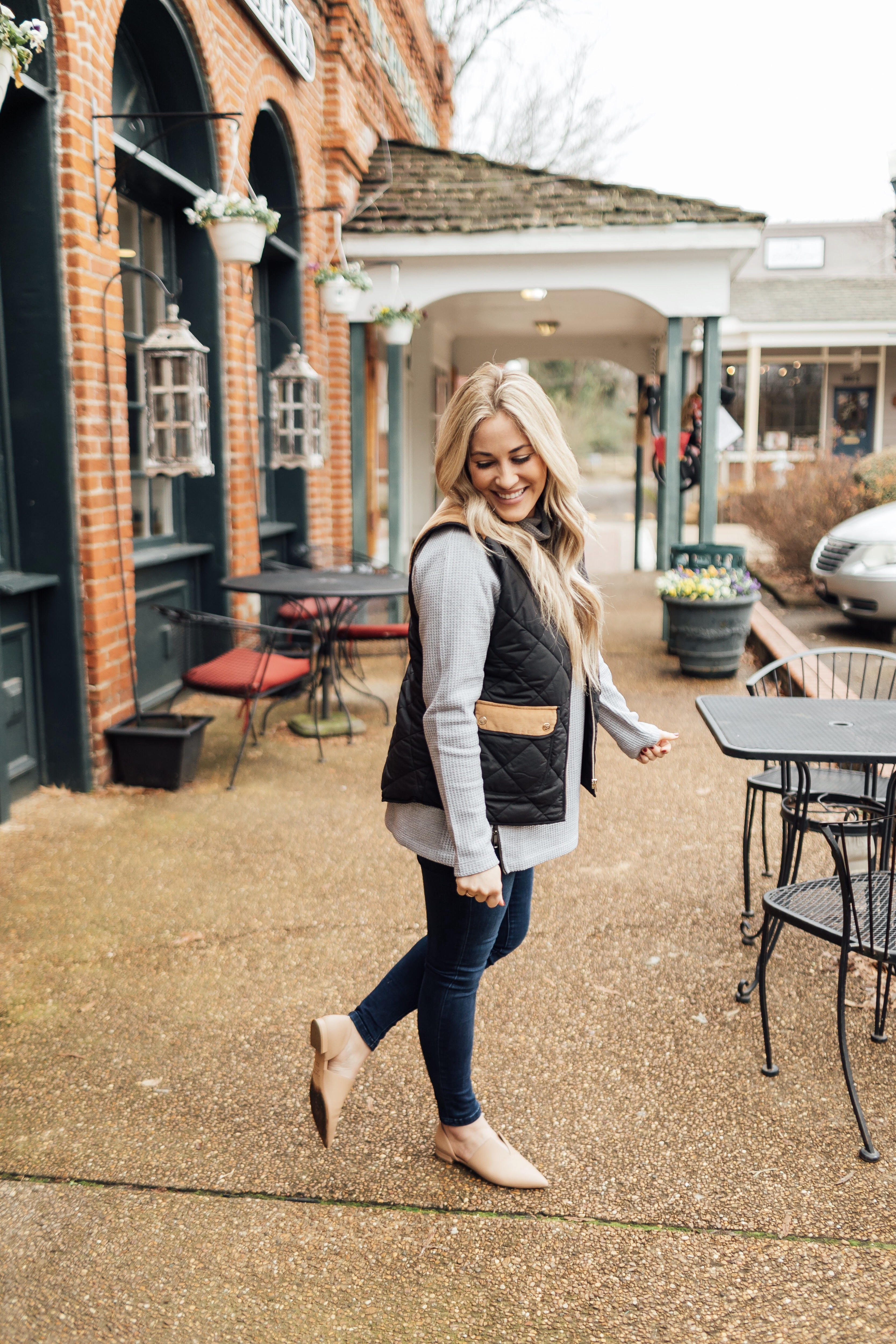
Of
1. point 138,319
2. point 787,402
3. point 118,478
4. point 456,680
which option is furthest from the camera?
point 787,402

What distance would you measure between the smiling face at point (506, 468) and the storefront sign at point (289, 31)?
5768mm

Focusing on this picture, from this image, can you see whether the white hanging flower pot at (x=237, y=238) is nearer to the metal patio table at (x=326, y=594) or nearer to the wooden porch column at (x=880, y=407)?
the metal patio table at (x=326, y=594)

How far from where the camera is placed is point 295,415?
7.84 metres

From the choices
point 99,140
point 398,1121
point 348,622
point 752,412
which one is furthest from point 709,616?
point 752,412

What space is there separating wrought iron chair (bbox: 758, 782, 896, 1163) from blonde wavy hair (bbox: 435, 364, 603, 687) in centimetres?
90

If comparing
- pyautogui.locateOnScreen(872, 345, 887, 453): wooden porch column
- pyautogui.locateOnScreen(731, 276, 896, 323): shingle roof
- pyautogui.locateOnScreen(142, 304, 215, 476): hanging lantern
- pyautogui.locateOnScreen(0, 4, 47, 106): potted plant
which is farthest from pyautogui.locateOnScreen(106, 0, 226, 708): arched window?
pyautogui.locateOnScreen(872, 345, 887, 453): wooden porch column

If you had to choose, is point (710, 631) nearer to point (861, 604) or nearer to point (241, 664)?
point (861, 604)

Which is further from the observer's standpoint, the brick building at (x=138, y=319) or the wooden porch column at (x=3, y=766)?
the brick building at (x=138, y=319)

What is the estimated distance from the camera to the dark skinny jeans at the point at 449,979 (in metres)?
2.23

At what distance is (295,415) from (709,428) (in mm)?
3289

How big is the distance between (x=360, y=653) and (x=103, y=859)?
4617 mm

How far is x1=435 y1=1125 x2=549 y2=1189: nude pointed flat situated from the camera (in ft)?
7.89

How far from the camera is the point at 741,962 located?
3.50m

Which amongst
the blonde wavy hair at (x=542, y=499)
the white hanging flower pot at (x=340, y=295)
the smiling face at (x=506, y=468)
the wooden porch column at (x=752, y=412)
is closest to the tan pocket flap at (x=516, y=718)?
the blonde wavy hair at (x=542, y=499)
